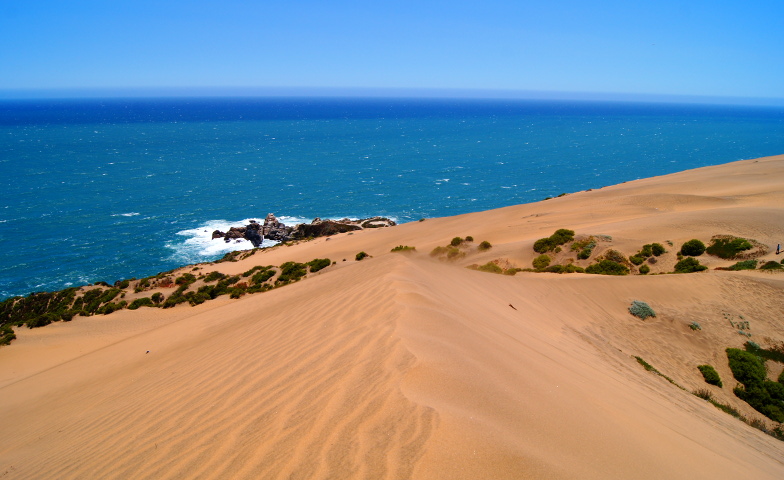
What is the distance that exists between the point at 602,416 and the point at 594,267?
12895mm

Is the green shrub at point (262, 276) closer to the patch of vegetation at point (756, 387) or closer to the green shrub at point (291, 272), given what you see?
the green shrub at point (291, 272)

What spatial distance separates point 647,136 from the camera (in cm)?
11306

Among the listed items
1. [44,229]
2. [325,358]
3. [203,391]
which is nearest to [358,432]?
[325,358]

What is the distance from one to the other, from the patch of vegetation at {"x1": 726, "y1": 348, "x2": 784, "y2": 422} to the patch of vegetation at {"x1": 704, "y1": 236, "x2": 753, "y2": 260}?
26.0 feet

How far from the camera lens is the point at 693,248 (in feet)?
57.3

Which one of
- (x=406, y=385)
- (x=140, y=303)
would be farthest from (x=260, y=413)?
(x=140, y=303)

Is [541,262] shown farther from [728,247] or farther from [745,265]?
[728,247]

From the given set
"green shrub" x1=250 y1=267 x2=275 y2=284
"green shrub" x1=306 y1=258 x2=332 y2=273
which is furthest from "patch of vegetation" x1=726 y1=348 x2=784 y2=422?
"green shrub" x1=250 y1=267 x2=275 y2=284

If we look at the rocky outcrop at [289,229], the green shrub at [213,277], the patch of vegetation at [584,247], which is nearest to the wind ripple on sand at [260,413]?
the green shrub at [213,277]

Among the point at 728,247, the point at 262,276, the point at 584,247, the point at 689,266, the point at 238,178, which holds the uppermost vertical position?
the point at 728,247

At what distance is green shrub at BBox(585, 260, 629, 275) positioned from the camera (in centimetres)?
1667

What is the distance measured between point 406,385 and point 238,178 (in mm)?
62625

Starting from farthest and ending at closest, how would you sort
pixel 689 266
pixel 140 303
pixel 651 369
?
pixel 140 303, pixel 689 266, pixel 651 369

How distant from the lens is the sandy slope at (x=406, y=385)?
4.15m
